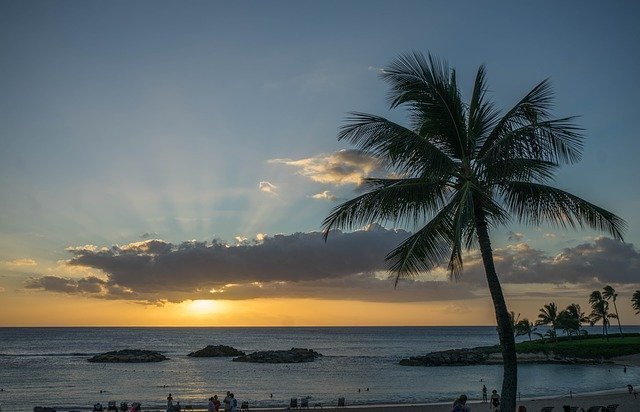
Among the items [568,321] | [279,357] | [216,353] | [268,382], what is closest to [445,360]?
[279,357]

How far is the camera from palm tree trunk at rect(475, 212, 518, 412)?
10320 millimetres

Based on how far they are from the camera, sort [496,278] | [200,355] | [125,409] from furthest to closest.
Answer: [200,355] < [125,409] < [496,278]

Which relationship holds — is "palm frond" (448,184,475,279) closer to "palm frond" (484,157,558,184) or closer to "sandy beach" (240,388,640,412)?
"palm frond" (484,157,558,184)

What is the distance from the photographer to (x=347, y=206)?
37.7ft

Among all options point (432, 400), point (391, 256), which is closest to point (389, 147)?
point (391, 256)

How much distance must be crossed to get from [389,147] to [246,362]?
97179 mm

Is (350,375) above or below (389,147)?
below

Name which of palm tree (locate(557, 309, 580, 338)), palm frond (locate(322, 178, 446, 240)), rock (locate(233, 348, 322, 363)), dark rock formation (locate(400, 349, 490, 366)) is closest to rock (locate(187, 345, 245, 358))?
rock (locate(233, 348, 322, 363))

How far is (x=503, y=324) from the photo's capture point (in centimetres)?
1044

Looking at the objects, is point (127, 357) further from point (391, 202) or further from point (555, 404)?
point (391, 202)

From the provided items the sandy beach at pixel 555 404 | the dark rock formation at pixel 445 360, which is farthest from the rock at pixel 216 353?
the sandy beach at pixel 555 404

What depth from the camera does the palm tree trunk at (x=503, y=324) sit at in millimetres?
10320

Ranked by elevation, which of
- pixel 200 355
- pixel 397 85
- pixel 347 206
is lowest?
pixel 200 355

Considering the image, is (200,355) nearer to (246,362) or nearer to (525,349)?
(246,362)
